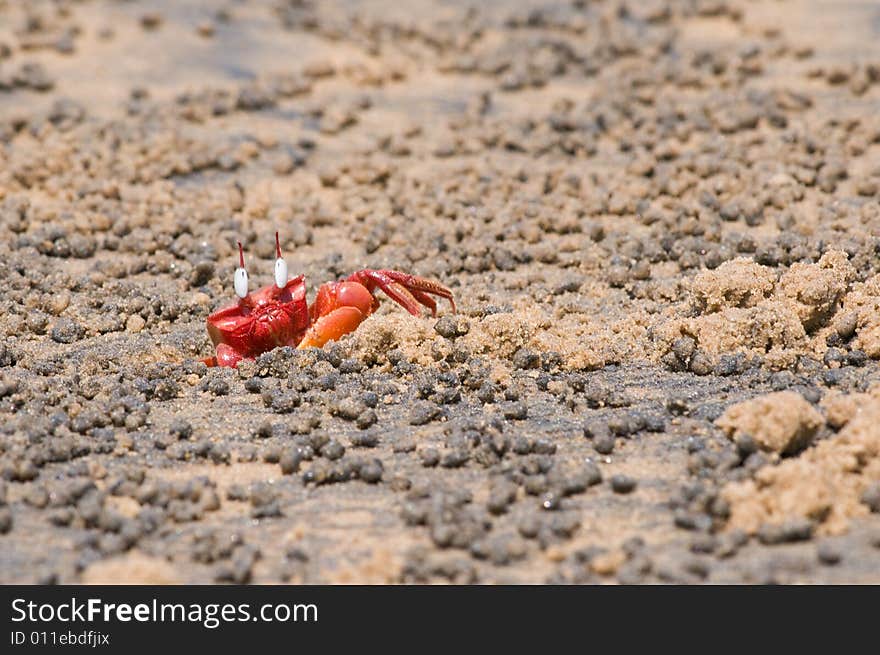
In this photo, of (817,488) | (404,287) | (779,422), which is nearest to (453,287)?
(404,287)

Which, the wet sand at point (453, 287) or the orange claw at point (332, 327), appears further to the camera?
the orange claw at point (332, 327)

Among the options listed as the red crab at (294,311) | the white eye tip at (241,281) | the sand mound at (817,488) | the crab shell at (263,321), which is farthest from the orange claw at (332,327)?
the sand mound at (817,488)

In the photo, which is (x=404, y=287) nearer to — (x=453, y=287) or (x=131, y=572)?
(x=453, y=287)

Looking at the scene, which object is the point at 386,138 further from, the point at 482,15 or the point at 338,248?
the point at 482,15

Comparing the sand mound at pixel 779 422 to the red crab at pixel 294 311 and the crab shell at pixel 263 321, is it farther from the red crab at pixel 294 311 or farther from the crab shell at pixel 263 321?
the crab shell at pixel 263 321

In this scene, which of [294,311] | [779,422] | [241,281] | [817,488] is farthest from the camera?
[294,311]

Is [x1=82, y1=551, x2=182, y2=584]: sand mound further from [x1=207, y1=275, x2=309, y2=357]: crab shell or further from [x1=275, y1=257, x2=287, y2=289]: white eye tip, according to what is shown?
[x1=275, y1=257, x2=287, y2=289]: white eye tip

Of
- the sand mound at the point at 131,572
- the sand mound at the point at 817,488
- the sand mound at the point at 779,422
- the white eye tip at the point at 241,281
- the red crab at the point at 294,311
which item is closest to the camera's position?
the sand mound at the point at 131,572

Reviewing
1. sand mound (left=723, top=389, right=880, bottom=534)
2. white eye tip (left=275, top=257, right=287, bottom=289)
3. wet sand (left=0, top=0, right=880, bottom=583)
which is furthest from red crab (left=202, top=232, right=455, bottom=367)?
sand mound (left=723, top=389, right=880, bottom=534)
